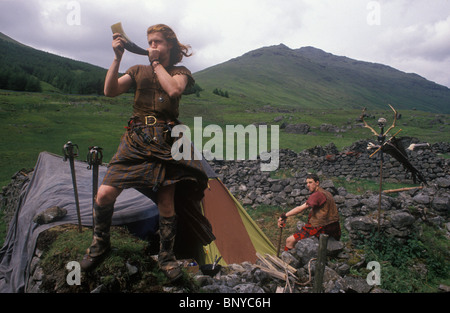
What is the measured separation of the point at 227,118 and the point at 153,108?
115 feet

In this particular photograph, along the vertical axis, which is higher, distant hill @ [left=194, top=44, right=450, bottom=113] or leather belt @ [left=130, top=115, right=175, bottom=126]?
distant hill @ [left=194, top=44, right=450, bottom=113]

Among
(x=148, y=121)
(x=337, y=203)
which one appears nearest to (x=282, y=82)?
(x=337, y=203)

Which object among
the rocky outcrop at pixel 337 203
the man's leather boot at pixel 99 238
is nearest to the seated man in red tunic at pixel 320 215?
the rocky outcrop at pixel 337 203

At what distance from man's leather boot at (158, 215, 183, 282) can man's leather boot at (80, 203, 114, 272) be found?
49 centimetres

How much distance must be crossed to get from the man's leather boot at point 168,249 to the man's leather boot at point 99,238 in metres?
0.49

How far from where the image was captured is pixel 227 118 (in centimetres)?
3741

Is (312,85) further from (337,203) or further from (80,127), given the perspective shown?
(337,203)

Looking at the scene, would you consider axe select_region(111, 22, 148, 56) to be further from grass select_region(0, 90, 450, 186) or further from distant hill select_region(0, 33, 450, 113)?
distant hill select_region(0, 33, 450, 113)

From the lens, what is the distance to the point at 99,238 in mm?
2490

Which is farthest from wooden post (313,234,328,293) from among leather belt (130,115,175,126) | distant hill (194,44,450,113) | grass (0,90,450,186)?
distant hill (194,44,450,113)

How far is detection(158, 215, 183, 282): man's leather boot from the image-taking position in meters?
2.57

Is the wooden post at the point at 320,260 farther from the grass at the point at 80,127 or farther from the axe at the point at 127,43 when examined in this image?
the grass at the point at 80,127
